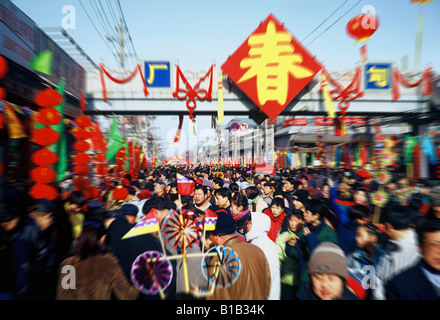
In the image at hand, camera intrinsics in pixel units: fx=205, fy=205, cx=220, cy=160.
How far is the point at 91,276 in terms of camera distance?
1.89 m

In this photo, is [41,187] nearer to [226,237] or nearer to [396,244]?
[226,237]

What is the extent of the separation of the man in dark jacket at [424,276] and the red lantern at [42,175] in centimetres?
528

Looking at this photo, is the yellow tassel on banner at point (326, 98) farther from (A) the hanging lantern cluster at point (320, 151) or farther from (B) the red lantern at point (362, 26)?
(A) the hanging lantern cluster at point (320, 151)

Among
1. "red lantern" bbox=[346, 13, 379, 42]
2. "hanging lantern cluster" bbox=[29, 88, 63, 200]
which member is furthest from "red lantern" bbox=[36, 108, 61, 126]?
"red lantern" bbox=[346, 13, 379, 42]

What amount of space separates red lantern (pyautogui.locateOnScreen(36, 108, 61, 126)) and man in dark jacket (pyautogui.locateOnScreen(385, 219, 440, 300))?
5.75 metres

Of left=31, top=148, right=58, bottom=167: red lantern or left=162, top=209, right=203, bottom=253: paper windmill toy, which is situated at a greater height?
left=31, top=148, right=58, bottom=167: red lantern

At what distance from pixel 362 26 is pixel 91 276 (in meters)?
7.21

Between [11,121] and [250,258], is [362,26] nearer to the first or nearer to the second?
[250,258]

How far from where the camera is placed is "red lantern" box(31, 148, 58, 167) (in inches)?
149

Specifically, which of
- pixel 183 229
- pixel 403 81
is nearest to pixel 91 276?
pixel 183 229

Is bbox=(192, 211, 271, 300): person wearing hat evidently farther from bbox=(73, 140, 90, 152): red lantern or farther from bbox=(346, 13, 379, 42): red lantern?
bbox=(346, 13, 379, 42): red lantern

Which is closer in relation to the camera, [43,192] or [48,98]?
[43,192]

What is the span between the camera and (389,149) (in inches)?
375
